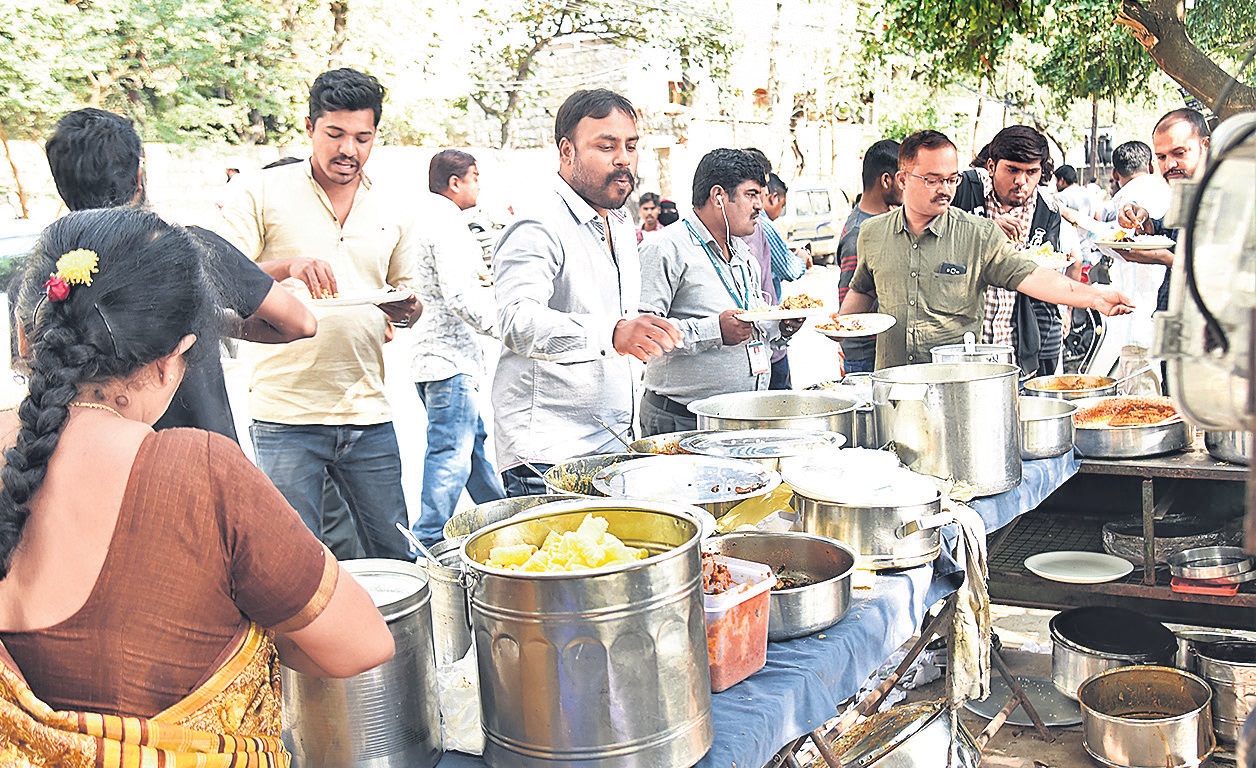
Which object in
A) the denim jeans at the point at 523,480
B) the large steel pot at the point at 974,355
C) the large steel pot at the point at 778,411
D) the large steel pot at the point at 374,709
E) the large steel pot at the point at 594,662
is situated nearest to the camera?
the large steel pot at the point at 594,662

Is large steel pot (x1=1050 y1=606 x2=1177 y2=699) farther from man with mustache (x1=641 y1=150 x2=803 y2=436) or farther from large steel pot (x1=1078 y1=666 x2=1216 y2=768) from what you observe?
man with mustache (x1=641 y1=150 x2=803 y2=436)

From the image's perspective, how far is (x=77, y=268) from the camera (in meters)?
1.35

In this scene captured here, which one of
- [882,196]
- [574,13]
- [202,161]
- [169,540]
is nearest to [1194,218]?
[169,540]

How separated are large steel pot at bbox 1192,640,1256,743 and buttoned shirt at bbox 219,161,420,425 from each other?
2667 millimetres

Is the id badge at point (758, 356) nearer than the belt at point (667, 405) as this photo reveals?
Yes

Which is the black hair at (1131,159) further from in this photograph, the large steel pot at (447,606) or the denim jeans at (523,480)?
the large steel pot at (447,606)

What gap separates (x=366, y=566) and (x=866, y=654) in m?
0.95

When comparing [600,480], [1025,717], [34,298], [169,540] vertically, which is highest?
[34,298]

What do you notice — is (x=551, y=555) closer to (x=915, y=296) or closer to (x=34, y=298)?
(x=34, y=298)

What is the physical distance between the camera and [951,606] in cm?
251

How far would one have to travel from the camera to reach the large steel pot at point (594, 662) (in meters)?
1.36

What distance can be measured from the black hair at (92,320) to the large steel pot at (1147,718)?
9.36ft

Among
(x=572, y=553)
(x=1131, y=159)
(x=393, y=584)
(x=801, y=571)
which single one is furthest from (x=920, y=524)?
(x=1131, y=159)

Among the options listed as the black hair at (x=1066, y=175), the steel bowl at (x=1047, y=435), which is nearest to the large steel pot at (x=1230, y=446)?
the steel bowl at (x=1047, y=435)
